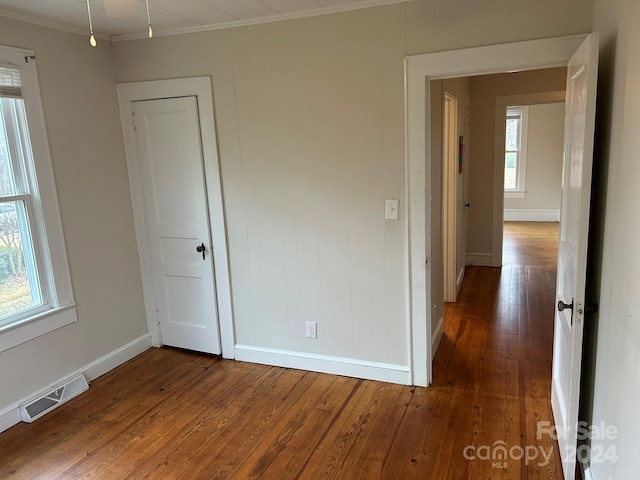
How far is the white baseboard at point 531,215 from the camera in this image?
9.37 meters

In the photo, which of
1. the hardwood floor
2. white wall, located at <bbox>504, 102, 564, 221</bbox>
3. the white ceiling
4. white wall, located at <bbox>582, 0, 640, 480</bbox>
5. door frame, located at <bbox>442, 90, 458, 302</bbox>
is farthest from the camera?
white wall, located at <bbox>504, 102, 564, 221</bbox>

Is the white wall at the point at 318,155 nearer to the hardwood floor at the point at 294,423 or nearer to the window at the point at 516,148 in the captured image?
the hardwood floor at the point at 294,423

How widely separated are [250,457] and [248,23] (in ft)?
8.54

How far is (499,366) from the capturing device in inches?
129

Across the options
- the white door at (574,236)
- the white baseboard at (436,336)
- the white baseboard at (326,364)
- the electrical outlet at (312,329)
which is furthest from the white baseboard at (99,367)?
the white door at (574,236)

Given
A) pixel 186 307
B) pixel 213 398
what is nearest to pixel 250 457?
pixel 213 398

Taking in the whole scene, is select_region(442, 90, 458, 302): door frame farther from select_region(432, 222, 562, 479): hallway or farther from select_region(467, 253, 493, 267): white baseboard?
select_region(467, 253, 493, 267): white baseboard

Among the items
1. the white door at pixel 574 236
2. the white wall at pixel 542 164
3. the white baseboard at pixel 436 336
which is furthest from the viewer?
the white wall at pixel 542 164

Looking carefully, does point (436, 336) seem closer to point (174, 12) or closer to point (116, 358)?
point (116, 358)

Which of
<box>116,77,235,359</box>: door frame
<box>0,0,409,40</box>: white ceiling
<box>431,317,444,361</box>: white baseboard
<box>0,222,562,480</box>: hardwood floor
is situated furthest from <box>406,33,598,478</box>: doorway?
<box>116,77,235,359</box>: door frame

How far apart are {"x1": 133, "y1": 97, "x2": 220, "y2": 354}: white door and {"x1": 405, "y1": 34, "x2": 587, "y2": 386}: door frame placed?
59.3 inches

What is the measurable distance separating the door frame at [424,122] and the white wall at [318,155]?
58 mm

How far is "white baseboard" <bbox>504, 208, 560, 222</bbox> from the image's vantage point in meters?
9.37

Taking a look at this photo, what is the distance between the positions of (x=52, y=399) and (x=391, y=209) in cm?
249
